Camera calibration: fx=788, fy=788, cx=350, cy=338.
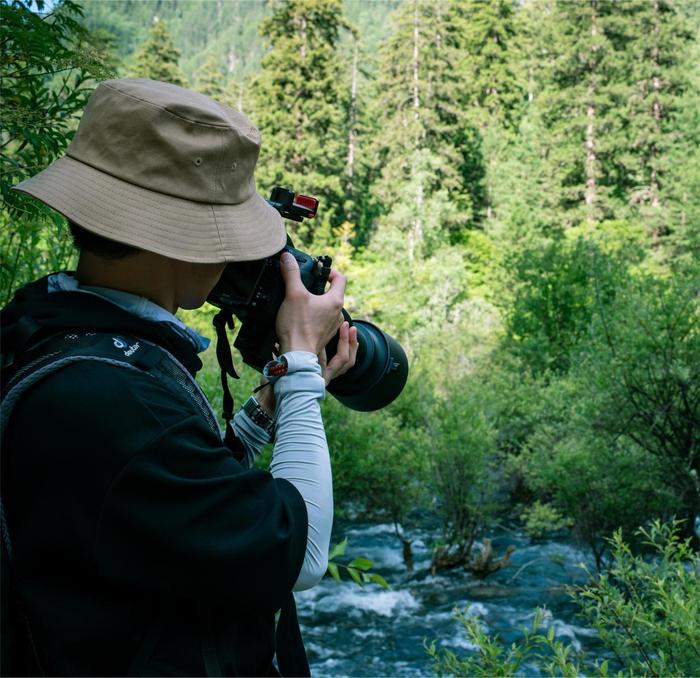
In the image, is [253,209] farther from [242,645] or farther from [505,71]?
[505,71]

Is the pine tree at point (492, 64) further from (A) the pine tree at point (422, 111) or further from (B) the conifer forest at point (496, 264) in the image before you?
(A) the pine tree at point (422, 111)

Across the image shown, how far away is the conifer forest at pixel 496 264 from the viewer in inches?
117

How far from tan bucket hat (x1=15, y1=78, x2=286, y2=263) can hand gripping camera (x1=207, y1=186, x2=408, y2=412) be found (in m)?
0.19

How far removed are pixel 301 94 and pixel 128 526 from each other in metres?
26.4

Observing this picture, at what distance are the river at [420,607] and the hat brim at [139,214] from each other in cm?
747

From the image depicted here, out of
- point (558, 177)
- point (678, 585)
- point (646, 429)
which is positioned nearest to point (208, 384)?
point (646, 429)

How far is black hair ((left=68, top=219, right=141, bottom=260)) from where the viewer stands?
1.13 m

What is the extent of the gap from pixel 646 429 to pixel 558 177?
19948 millimetres

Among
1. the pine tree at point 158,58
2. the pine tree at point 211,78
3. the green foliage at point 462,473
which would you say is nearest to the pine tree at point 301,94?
the pine tree at point 158,58

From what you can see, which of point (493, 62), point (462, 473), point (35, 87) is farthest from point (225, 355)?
point (493, 62)

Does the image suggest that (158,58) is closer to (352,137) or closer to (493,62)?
(352,137)

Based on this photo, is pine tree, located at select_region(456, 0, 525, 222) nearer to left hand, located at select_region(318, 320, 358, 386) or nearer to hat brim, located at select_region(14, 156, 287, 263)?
left hand, located at select_region(318, 320, 358, 386)

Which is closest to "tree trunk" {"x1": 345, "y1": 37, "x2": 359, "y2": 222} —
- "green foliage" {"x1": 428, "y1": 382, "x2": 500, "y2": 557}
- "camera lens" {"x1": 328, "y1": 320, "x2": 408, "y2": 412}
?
"green foliage" {"x1": 428, "y1": 382, "x2": 500, "y2": 557}

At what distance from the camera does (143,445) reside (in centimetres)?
98
